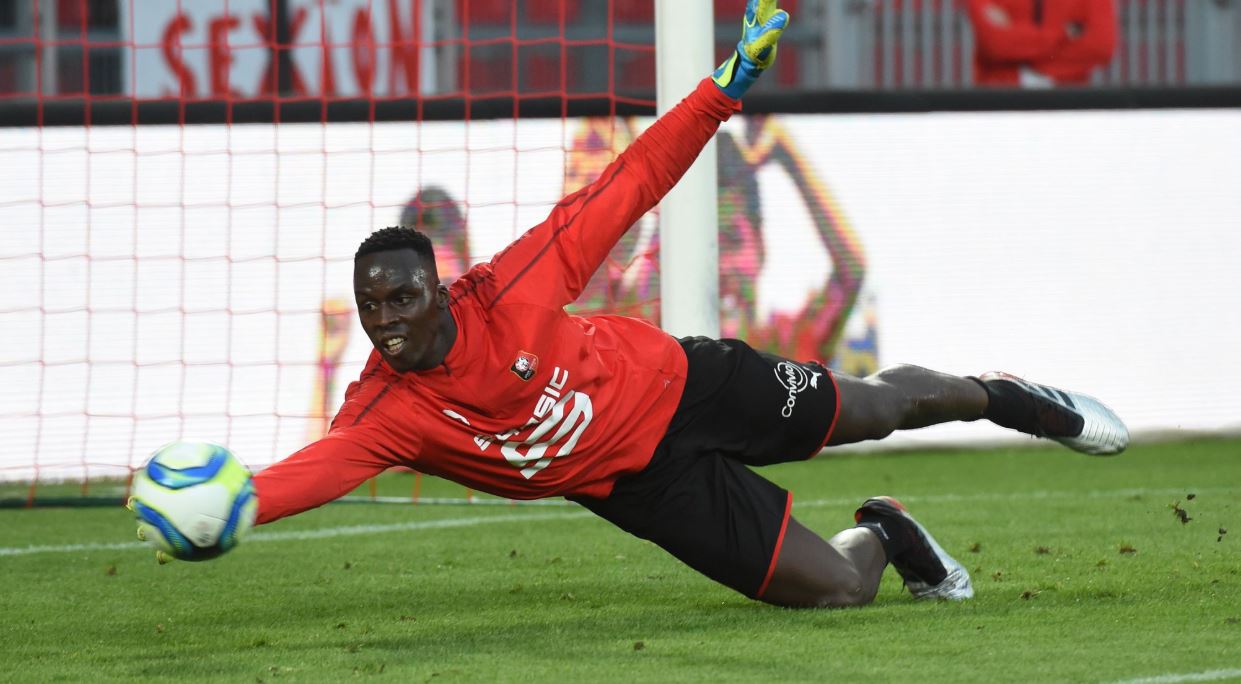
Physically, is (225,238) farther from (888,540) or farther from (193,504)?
(193,504)

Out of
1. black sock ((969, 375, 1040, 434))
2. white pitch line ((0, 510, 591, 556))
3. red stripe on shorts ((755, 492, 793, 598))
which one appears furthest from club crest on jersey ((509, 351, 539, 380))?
white pitch line ((0, 510, 591, 556))

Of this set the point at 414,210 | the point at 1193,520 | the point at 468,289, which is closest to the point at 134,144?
the point at 414,210

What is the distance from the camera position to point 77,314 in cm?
962

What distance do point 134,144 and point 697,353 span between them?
5.28m

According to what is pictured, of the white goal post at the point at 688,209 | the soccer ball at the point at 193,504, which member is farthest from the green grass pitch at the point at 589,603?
the white goal post at the point at 688,209

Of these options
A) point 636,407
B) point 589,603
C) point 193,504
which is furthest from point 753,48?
point 193,504

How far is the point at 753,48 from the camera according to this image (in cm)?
505

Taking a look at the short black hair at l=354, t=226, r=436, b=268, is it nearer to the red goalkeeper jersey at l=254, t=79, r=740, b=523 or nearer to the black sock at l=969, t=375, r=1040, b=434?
the red goalkeeper jersey at l=254, t=79, r=740, b=523

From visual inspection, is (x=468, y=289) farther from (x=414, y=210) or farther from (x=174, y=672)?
(x=414, y=210)

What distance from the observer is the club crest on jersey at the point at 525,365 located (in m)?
4.77

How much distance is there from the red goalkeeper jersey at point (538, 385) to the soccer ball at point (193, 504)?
8cm

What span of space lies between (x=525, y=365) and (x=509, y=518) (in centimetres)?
322

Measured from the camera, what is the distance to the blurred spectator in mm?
11289

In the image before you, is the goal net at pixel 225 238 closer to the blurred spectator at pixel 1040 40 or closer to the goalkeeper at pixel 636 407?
the blurred spectator at pixel 1040 40
